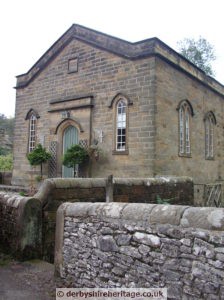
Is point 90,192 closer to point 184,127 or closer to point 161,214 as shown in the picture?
point 161,214

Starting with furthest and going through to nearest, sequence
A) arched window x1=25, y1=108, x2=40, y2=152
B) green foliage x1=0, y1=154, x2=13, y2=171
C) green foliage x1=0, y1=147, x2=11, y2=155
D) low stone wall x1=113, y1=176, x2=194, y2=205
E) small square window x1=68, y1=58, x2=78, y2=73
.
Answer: green foliage x1=0, y1=147, x2=11, y2=155, green foliage x1=0, y1=154, x2=13, y2=171, arched window x1=25, y1=108, x2=40, y2=152, small square window x1=68, y1=58, x2=78, y2=73, low stone wall x1=113, y1=176, x2=194, y2=205

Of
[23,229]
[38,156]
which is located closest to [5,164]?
[38,156]

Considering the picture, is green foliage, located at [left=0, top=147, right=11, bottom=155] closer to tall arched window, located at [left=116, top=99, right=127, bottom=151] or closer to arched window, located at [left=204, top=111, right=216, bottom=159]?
tall arched window, located at [left=116, top=99, right=127, bottom=151]

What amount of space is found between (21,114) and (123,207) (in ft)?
45.6

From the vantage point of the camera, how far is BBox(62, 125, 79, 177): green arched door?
14.1m

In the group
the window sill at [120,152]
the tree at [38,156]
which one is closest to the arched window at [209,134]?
the window sill at [120,152]

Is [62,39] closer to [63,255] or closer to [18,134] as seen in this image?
[18,134]

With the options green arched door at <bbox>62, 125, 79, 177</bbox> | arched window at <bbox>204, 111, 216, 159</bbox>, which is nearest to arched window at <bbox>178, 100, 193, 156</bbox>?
arched window at <bbox>204, 111, 216, 159</bbox>

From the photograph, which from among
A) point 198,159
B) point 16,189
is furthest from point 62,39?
point 198,159

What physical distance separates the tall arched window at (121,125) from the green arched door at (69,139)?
242cm

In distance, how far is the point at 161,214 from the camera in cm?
341

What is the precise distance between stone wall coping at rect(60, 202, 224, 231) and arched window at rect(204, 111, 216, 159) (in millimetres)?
12807

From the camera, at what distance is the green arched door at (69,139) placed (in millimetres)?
14078

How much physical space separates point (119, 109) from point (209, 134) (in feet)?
21.8
